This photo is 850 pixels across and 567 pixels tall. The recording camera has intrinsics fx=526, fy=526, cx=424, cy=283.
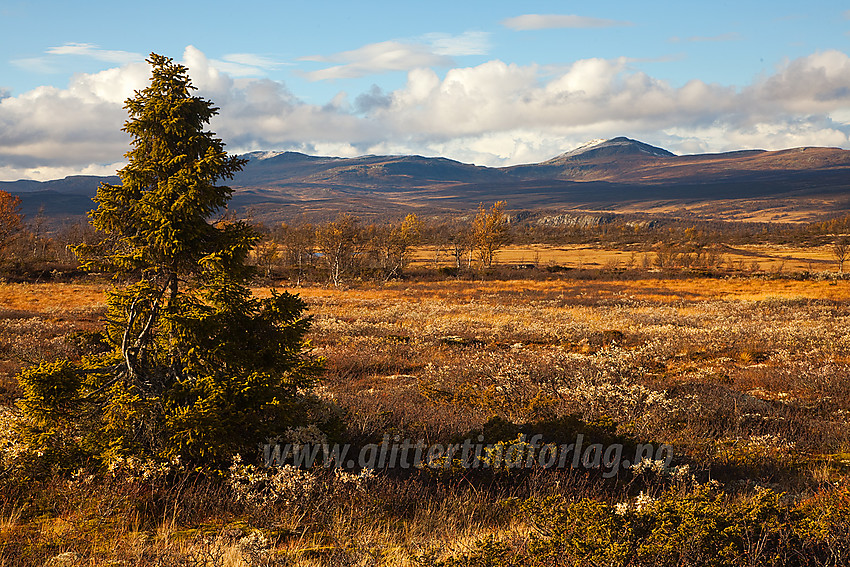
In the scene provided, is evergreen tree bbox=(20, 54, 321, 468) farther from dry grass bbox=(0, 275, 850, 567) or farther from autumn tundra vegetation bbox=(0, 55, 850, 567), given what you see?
dry grass bbox=(0, 275, 850, 567)

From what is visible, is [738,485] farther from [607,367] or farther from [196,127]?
[196,127]

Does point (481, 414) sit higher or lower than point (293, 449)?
lower

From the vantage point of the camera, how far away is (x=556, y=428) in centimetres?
838

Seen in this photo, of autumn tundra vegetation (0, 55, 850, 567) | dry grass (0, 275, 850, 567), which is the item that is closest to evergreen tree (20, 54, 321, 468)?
autumn tundra vegetation (0, 55, 850, 567)

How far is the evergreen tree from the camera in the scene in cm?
605

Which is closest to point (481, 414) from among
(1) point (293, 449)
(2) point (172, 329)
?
(1) point (293, 449)

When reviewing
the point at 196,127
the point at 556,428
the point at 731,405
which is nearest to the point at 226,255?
the point at 196,127

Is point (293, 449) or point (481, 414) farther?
point (481, 414)

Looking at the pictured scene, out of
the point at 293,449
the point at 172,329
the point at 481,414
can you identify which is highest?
the point at 172,329

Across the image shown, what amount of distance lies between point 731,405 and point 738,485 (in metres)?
4.47

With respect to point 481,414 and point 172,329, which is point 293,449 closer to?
point 172,329

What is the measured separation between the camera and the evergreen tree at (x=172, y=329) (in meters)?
6.05

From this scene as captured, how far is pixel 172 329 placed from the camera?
20.8ft

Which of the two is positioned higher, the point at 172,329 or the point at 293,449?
the point at 172,329
